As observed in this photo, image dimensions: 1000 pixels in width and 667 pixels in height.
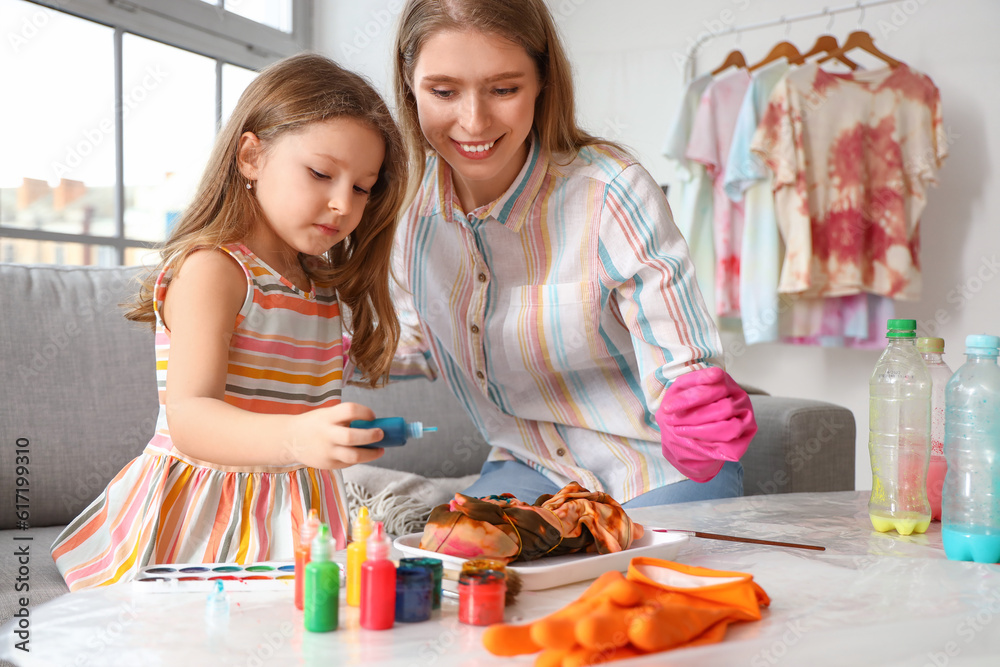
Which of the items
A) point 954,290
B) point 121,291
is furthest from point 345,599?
point 954,290

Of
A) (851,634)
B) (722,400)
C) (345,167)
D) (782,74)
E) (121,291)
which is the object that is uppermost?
(782,74)

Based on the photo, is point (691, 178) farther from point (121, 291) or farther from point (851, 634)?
point (851, 634)

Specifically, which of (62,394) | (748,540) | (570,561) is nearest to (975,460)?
(748,540)

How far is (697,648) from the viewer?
553 mm

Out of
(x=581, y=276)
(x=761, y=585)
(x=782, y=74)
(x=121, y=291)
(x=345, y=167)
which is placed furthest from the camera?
(x=782, y=74)

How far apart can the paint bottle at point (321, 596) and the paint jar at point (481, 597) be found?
9 centimetres

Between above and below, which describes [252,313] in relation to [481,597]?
above

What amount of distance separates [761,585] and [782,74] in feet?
7.41

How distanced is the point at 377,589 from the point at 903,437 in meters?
0.67

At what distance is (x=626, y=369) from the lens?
1379 mm

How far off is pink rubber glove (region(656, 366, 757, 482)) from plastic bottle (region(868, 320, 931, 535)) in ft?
0.50

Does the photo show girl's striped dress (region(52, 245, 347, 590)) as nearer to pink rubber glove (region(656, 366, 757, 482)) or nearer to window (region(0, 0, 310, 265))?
pink rubber glove (region(656, 366, 757, 482))

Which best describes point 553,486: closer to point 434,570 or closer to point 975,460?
point 975,460

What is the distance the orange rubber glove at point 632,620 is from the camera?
0.52 m
